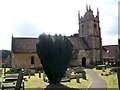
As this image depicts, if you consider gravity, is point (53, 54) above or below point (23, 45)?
below

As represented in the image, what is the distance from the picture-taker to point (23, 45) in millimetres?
42438

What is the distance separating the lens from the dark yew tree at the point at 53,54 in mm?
17234

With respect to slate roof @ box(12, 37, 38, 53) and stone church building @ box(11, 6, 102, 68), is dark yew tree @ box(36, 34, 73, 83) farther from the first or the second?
slate roof @ box(12, 37, 38, 53)

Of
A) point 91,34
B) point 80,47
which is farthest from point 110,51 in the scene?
point 80,47

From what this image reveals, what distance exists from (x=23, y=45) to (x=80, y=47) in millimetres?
12209

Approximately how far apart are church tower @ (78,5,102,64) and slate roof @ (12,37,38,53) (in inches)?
467

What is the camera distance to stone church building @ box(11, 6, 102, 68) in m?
41.2

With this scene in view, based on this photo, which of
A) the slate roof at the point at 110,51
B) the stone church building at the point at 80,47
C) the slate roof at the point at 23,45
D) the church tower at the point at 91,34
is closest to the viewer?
the stone church building at the point at 80,47

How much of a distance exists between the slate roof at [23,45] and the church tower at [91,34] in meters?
11.9

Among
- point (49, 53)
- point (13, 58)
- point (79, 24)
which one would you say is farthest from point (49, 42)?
point (79, 24)

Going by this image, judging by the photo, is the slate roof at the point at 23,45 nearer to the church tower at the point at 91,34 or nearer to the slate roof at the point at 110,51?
the church tower at the point at 91,34

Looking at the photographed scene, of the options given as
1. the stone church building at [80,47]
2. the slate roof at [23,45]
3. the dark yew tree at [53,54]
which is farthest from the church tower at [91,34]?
the dark yew tree at [53,54]

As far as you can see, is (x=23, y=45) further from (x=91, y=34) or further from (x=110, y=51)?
(x=110, y=51)

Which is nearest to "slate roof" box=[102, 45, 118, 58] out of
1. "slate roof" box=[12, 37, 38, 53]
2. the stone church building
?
the stone church building
